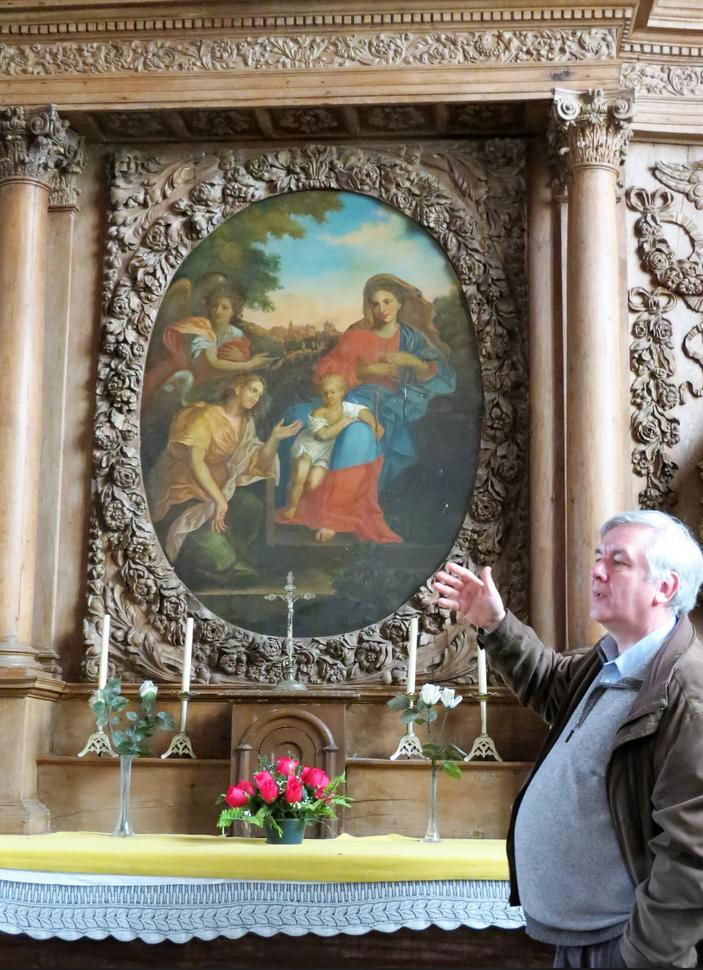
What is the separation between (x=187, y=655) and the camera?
21.3 ft

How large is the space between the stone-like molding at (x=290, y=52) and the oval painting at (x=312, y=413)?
805 millimetres

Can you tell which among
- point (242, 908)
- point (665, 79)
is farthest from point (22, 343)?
point (665, 79)

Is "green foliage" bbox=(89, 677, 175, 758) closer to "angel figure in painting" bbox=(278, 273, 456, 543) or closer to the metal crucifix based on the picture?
the metal crucifix

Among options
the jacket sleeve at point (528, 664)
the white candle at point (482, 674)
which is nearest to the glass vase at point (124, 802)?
the white candle at point (482, 674)

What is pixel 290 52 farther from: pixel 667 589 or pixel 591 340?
pixel 667 589

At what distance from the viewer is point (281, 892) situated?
4.34m

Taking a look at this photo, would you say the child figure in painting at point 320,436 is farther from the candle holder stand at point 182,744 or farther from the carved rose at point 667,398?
the carved rose at point 667,398

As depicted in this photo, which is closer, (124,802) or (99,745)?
(124,802)

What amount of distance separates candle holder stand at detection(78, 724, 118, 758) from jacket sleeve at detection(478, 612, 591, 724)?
356 centimetres

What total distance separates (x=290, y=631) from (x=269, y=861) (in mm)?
2461

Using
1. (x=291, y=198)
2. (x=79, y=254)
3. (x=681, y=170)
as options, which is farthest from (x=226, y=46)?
(x=681, y=170)

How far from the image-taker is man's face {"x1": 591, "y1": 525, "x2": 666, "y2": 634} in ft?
9.81

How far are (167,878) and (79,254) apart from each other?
4.31m

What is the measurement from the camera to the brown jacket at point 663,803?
101 inches
